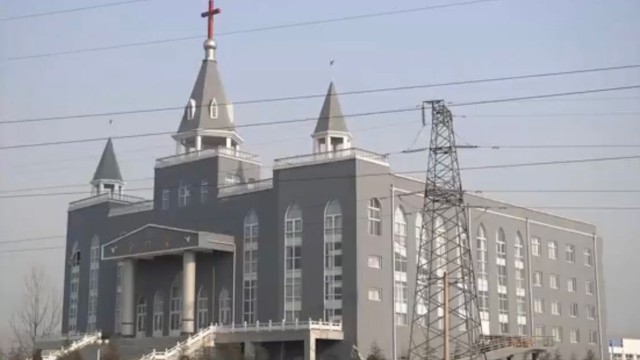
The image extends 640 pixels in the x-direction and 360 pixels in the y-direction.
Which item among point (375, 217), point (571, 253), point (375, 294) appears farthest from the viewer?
point (571, 253)

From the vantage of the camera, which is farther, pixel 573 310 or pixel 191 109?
pixel 573 310

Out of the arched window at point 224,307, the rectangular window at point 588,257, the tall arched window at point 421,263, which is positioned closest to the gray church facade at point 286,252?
the arched window at point 224,307

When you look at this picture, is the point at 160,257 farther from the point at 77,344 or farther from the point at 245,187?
the point at 245,187

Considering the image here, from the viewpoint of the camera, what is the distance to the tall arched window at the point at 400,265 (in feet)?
204

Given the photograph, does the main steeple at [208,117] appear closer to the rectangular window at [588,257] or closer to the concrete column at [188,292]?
the concrete column at [188,292]

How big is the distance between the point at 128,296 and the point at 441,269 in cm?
2328

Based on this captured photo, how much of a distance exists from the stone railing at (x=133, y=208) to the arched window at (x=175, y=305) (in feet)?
22.3

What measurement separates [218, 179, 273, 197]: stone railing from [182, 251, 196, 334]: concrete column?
16.6 ft

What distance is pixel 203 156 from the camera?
69.1 meters

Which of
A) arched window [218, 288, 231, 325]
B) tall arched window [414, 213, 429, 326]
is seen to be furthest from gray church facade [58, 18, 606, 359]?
tall arched window [414, 213, 429, 326]

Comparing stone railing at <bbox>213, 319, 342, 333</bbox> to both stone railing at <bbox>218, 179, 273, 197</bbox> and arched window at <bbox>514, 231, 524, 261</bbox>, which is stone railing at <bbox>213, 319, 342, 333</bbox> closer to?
stone railing at <bbox>218, 179, 273, 197</bbox>

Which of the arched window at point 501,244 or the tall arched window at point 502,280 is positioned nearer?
the tall arched window at point 502,280

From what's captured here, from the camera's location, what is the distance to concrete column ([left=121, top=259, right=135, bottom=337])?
71125mm

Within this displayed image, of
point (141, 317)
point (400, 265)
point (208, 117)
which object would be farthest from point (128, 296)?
point (400, 265)
